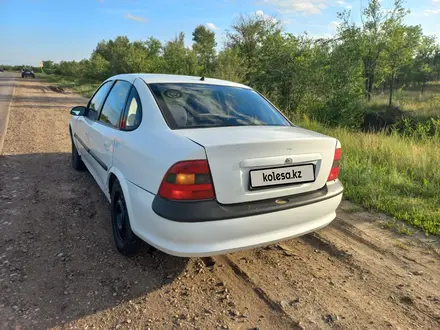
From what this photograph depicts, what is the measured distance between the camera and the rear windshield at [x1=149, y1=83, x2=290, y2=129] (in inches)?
107

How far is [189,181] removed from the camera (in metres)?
2.11

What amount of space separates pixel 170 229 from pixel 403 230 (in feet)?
8.66

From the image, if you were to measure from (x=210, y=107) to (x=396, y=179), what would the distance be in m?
3.42

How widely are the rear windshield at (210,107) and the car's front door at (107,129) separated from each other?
55 cm

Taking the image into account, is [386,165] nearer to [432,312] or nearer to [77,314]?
[432,312]

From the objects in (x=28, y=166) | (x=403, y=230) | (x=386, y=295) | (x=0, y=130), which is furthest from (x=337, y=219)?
(x=0, y=130)

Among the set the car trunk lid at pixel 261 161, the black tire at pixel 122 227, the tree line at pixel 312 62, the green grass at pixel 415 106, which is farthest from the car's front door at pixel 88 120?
the green grass at pixel 415 106

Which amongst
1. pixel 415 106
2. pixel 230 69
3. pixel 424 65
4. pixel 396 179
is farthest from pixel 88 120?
pixel 424 65

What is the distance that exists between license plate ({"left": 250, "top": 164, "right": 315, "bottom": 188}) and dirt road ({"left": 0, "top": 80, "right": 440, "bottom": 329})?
824 millimetres

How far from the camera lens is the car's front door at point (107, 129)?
10.5 feet

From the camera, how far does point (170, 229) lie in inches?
84.5

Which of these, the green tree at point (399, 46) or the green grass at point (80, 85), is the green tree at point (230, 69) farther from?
the green tree at point (399, 46)

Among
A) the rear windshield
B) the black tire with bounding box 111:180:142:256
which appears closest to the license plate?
the rear windshield

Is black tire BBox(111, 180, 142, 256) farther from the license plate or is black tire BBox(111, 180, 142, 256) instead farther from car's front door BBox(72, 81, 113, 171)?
car's front door BBox(72, 81, 113, 171)
